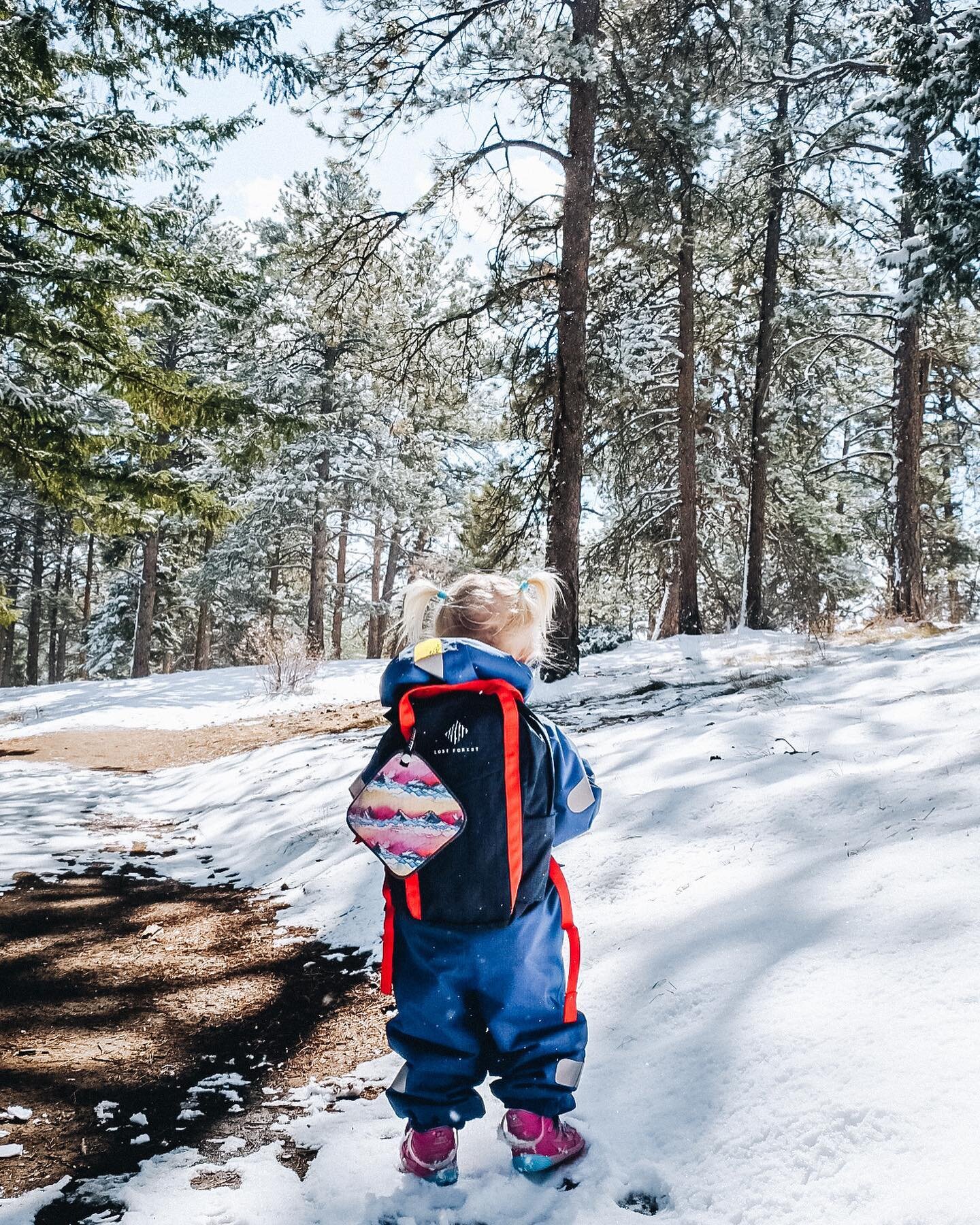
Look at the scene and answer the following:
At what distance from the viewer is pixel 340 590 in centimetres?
2692

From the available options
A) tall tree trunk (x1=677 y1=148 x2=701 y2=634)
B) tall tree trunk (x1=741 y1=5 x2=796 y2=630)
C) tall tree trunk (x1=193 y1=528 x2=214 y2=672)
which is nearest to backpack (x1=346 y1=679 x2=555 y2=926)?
tall tree trunk (x1=677 y1=148 x2=701 y2=634)

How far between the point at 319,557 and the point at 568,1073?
20.4m

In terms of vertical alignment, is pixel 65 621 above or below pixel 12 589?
below

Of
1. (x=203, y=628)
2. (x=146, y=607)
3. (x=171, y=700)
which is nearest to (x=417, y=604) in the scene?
(x=171, y=700)

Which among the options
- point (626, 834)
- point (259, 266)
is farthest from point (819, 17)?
point (626, 834)

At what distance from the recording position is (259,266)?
15008 mm

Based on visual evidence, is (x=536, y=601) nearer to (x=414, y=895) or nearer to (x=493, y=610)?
(x=493, y=610)

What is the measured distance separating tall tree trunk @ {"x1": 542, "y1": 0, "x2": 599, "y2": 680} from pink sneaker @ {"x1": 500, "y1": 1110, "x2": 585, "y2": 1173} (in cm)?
758

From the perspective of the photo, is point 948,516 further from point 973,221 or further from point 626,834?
point 626,834

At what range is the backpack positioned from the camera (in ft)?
6.24

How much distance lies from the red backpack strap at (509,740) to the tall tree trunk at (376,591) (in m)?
21.0

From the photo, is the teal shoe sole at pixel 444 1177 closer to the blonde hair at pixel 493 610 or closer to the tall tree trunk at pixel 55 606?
the blonde hair at pixel 493 610

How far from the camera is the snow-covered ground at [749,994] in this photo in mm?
1573

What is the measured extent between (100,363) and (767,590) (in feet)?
49.4
